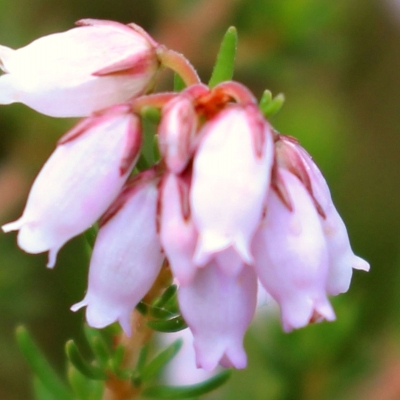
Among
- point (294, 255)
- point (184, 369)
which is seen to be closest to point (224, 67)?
point (294, 255)

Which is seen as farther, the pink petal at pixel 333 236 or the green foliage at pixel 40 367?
the green foliage at pixel 40 367

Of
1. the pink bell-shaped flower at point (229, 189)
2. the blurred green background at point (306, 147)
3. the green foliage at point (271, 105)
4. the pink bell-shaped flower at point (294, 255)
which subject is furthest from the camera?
the blurred green background at point (306, 147)

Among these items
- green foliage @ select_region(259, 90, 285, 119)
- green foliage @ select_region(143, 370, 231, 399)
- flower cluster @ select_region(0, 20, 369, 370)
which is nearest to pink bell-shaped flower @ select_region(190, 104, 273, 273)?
flower cluster @ select_region(0, 20, 369, 370)

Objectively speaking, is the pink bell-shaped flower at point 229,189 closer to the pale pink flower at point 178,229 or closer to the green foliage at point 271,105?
the pale pink flower at point 178,229

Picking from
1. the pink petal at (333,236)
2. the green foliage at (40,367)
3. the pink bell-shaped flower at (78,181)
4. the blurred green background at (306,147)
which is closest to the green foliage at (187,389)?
the green foliage at (40,367)

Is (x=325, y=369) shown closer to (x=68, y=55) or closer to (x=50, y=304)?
(x=50, y=304)

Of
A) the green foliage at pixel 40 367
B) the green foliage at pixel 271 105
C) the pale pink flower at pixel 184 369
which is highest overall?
the green foliage at pixel 271 105

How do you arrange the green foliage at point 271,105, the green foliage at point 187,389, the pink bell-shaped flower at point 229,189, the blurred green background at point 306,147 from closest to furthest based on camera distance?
the pink bell-shaped flower at point 229,189 → the green foliage at point 271,105 → the green foliage at point 187,389 → the blurred green background at point 306,147
